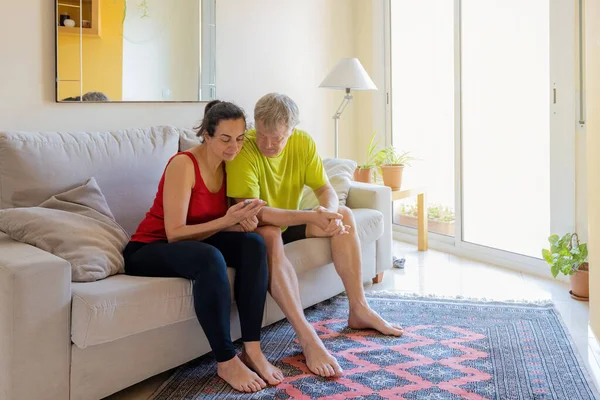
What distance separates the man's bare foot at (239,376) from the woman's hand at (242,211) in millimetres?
500

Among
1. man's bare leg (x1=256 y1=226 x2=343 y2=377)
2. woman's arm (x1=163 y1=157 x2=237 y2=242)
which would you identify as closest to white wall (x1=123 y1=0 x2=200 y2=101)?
woman's arm (x1=163 y1=157 x2=237 y2=242)

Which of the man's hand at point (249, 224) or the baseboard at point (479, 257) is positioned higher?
the man's hand at point (249, 224)

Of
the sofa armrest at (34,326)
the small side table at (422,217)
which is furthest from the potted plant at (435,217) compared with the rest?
the sofa armrest at (34,326)

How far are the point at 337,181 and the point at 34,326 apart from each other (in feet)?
5.95

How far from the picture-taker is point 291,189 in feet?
8.79

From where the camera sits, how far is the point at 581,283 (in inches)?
120

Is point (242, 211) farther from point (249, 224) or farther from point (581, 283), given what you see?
point (581, 283)

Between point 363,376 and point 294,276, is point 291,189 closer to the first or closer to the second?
point 294,276

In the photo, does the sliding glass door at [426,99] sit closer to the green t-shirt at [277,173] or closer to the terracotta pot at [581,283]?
the terracotta pot at [581,283]

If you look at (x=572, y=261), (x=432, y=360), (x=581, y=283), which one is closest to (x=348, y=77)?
(x=572, y=261)

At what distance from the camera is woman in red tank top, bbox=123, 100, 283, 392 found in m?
2.10

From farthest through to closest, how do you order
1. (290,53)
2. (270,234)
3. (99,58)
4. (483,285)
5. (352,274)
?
(290,53), (483,285), (99,58), (352,274), (270,234)

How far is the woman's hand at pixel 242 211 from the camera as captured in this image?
90.0 inches

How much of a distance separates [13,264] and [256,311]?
2.76 ft
